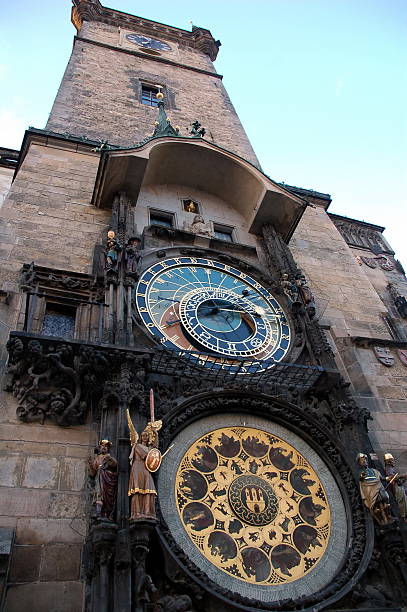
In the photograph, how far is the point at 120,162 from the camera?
32.3 ft

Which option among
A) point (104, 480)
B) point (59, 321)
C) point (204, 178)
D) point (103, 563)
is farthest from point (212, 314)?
point (103, 563)

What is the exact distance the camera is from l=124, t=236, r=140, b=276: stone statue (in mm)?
8188

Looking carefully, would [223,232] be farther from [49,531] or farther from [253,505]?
[49,531]

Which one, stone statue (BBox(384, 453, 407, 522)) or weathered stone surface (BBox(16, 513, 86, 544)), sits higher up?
stone statue (BBox(384, 453, 407, 522))

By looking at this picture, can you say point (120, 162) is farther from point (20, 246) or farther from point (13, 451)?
point (13, 451)

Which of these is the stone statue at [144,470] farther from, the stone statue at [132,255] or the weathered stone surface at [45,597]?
the stone statue at [132,255]

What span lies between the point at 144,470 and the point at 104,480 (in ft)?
1.29

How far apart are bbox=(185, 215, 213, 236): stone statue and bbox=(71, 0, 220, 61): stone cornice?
51.4 feet

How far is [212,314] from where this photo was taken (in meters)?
8.38

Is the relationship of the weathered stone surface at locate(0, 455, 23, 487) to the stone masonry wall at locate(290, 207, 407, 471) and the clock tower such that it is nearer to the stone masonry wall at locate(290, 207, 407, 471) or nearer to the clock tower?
the clock tower

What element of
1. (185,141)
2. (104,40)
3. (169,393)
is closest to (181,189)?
(185,141)

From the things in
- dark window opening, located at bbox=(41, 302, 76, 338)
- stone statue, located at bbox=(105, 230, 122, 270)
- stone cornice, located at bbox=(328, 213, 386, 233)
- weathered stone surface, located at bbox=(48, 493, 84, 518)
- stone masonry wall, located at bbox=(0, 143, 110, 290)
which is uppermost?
stone cornice, located at bbox=(328, 213, 386, 233)

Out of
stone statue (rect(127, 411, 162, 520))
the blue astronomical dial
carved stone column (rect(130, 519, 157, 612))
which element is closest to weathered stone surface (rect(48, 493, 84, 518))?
stone statue (rect(127, 411, 162, 520))

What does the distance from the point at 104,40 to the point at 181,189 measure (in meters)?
12.0
